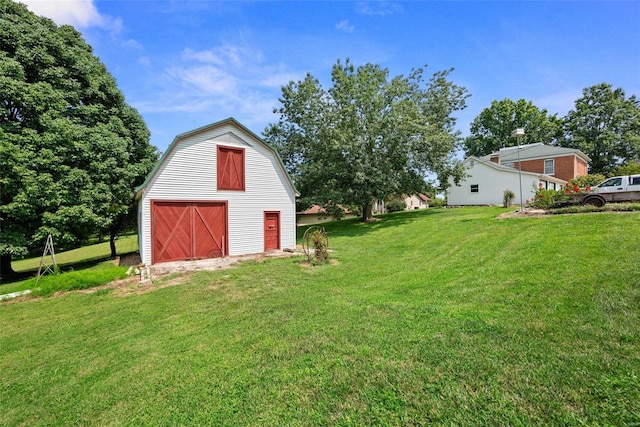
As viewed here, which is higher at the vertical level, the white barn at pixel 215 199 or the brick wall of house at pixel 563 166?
the brick wall of house at pixel 563 166

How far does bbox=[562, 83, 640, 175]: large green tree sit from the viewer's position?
34.3 m

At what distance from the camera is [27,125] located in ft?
39.0

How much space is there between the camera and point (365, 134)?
67.3 feet

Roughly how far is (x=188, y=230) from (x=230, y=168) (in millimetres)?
3500

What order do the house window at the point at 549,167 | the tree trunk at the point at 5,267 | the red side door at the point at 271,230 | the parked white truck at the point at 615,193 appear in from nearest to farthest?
the parked white truck at the point at 615,193, the tree trunk at the point at 5,267, the red side door at the point at 271,230, the house window at the point at 549,167

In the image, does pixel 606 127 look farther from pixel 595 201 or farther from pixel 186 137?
pixel 186 137

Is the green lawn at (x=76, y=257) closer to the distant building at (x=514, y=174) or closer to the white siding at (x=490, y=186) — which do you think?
the white siding at (x=490, y=186)

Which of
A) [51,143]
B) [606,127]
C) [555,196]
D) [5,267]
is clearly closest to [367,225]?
[555,196]

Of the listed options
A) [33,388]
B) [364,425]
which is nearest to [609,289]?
[364,425]

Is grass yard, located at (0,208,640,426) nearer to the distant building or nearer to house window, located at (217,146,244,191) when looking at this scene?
house window, located at (217,146,244,191)

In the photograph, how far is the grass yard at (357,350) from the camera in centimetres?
262

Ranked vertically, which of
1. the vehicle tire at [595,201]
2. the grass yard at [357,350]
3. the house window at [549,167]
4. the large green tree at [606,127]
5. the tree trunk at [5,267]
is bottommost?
the tree trunk at [5,267]

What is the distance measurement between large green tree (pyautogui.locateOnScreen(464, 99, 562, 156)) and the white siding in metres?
21.6

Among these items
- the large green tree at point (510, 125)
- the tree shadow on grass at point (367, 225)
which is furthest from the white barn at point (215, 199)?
the large green tree at point (510, 125)
